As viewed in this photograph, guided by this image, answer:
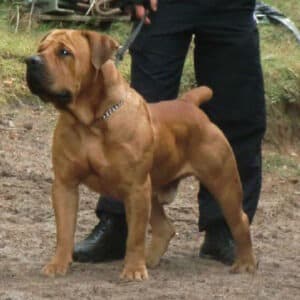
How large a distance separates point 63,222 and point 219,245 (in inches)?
44.3

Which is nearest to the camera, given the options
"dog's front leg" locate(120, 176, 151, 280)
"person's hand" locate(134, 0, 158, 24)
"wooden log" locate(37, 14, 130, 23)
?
"dog's front leg" locate(120, 176, 151, 280)

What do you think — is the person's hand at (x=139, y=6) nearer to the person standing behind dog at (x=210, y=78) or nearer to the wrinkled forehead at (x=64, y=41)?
the person standing behind dog at (x=210, y=78)

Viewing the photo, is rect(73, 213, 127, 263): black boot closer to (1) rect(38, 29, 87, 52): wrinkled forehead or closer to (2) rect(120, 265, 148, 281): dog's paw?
(2) rect(120, 265, 148, 281): dog's paw

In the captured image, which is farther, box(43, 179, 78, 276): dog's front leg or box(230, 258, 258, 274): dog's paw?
box(230, 258, 258, 274): dog's paw

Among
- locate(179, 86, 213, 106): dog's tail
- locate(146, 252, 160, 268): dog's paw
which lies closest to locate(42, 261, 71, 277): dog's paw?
locate(146, 252, 160, 268): dog's paw

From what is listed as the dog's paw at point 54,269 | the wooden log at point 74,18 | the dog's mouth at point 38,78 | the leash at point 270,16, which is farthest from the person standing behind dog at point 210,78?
the leash at point 270,16

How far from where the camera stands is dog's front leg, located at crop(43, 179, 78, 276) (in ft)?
17.3

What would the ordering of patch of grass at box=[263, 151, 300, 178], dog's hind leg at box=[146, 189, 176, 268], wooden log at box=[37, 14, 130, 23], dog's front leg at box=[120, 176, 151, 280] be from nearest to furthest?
dog's front leg at box=[120, 176, 151, 280] < dog's hind leg at box=[146, 189, 176, 268] < patch of grass at box=[263, 151, 300, 178] < wooden log at box=[37, 14, 130, 23]

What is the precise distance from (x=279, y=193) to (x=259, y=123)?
2.25m

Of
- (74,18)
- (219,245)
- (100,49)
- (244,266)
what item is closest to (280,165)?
(74,18)

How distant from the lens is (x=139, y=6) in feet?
18.2

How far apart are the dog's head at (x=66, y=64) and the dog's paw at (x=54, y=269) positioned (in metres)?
0.77

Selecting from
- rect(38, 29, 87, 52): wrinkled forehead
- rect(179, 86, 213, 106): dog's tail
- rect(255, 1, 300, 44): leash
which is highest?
rect(38, 29, 87, 52): wrinkled forehead

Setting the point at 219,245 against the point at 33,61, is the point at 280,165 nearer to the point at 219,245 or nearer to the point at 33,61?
the point at 219,245
